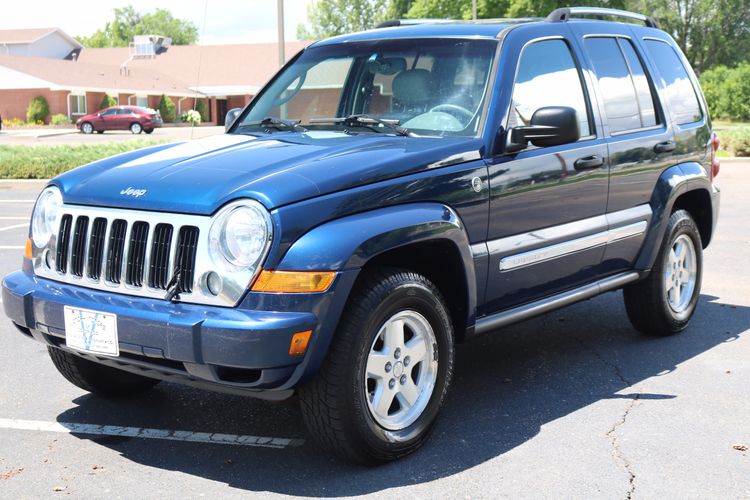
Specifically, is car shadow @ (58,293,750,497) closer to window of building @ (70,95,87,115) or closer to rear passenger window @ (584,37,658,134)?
rear passenger window @ (584,37,658,134)

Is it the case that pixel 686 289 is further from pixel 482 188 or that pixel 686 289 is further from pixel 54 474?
pixel 54 474

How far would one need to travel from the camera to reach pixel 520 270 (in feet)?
16.2

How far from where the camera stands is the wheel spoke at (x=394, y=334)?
420 cm

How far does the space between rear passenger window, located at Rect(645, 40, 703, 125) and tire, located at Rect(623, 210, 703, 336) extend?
2.30ft

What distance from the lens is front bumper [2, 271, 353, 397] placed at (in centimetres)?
371

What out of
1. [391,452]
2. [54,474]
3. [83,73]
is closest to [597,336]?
[391,452]

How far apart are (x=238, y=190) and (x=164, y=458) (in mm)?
1355

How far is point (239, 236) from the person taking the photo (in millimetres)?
3848

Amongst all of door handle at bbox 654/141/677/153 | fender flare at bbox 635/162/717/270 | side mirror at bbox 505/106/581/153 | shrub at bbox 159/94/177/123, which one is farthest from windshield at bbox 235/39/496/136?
shrub at bbox 159/94/177/123

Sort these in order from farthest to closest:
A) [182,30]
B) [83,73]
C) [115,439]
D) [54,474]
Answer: [182,30]
[83,73]
[115,439]
[54,474]

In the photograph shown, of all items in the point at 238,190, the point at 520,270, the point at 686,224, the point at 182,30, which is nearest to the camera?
the point at 238,190

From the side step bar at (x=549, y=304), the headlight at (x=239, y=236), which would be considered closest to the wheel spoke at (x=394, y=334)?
the side step bar at (x=549, y=304)

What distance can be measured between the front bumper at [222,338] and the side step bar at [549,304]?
118cm

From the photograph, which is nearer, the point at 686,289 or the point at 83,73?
the point at 686,289
